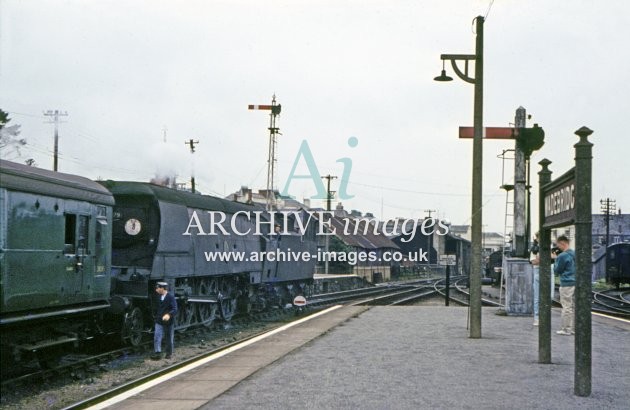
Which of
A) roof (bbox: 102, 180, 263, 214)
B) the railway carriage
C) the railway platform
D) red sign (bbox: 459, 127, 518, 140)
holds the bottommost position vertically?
the railway platform

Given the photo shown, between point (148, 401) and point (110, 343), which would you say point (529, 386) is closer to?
point (148, 401)

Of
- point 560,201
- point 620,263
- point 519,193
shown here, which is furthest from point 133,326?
point 620,263

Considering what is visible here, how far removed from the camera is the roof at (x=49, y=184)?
9.91 metres

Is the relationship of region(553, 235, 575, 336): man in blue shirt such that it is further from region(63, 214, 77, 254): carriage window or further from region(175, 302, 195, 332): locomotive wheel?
region(175, 302, 195, 332): locomotive wheel

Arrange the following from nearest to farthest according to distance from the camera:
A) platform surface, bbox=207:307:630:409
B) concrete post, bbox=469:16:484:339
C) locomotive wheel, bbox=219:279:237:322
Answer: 1. platform surface, bbox=207:307:630:409
2. concrete post, bbox=469:16:484:339
3. locomotive wheel, bbox=219:279:237:322

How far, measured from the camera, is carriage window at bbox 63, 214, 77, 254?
11656mm

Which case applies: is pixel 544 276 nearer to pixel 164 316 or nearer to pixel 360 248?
pixel 164 316

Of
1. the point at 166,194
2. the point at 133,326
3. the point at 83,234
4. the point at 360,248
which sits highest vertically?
the point at 166,194

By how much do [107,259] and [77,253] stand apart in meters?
1.28

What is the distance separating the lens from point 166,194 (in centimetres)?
1641

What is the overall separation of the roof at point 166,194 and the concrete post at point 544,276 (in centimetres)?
872

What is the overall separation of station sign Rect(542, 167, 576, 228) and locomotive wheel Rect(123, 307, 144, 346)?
838 centimetres

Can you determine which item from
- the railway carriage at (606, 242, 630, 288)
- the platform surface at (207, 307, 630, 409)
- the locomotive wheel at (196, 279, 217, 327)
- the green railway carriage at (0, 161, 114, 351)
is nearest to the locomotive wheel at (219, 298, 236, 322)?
the locomotive wheel at (196, 279, 217, 327)

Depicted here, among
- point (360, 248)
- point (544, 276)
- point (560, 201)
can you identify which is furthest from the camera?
point (360, 248)
